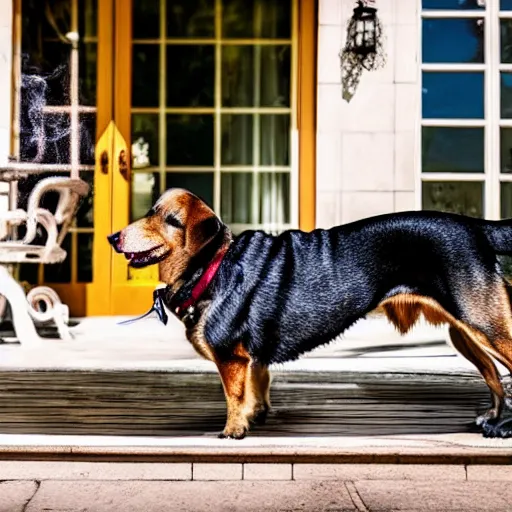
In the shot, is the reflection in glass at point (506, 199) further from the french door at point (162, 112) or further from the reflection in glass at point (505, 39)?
the french door at point (162, 112)

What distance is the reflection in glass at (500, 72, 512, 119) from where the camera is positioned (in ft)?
19.3

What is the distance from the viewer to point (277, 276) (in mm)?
5125

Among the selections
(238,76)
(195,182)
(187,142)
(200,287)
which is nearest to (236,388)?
(200,287)

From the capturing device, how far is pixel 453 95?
5.91 metres

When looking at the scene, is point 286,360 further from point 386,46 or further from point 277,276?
point 386,46

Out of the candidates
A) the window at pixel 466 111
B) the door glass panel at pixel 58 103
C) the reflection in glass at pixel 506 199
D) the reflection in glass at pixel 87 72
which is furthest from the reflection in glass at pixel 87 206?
the reflection in glass at pixel 506 199

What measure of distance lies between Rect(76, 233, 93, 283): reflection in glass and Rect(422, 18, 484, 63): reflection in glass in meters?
2.65

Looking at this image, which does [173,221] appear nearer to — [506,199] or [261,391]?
[261,391]

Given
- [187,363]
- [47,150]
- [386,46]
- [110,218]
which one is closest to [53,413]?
[187,363]

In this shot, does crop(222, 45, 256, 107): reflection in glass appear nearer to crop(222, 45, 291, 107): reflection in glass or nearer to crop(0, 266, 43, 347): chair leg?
crop(222, 45, 291, 107): reflection in glass

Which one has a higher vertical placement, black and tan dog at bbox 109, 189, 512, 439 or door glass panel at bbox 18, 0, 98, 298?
door glass panel at bbox 18, 0, 98, 298

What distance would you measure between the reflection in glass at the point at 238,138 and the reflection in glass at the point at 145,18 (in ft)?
2.56

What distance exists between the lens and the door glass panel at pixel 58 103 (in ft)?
19.3

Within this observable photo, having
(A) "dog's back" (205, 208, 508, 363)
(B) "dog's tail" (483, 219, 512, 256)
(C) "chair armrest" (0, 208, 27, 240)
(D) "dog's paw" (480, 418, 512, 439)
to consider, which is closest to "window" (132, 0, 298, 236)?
(C) "chair armrest" (0, 208, 27, 240)
